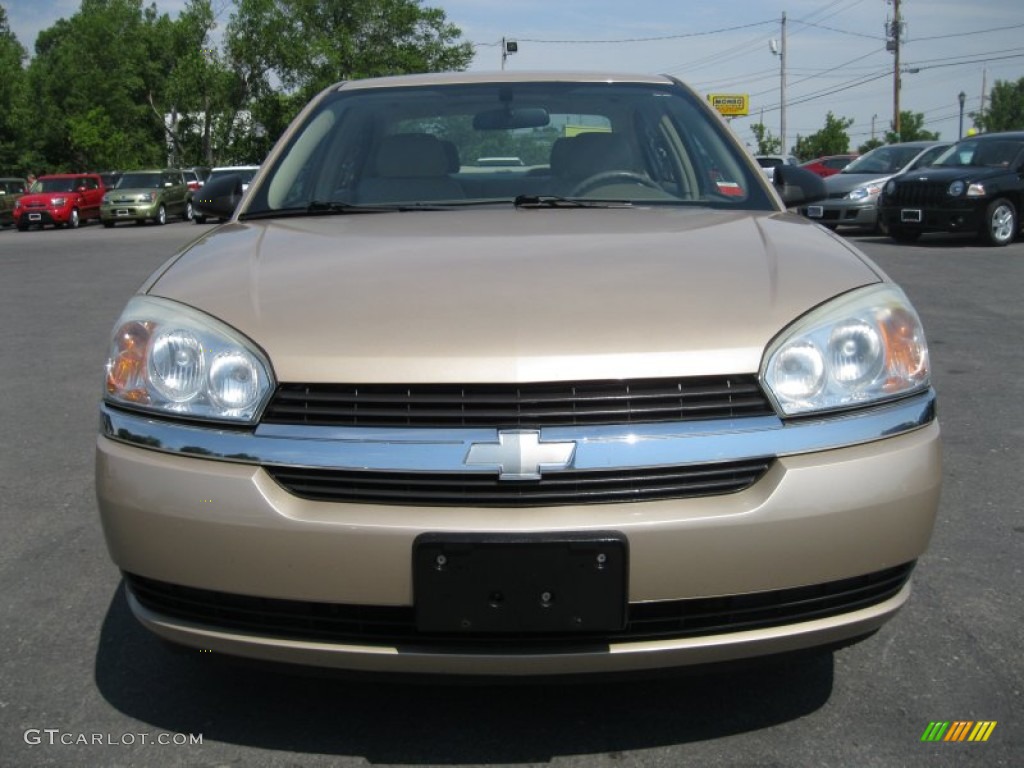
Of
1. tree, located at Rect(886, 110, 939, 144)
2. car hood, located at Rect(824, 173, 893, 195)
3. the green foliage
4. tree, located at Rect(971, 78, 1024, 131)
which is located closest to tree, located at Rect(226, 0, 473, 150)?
the green foliage

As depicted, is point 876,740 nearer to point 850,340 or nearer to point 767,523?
point 767,523

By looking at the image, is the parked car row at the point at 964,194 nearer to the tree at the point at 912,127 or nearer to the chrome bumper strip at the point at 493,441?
the chrome bumper strip at the point at 493,441

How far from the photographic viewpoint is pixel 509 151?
3807 millimetres

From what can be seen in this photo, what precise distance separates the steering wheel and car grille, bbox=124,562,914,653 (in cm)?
164

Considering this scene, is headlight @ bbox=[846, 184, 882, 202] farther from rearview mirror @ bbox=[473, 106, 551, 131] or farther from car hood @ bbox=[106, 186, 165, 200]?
car hood @ bbox=[106, 186, 165, 200]

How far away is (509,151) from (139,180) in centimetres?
3195

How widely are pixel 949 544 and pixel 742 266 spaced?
67.9 inches

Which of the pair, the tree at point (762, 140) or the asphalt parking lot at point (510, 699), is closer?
the asphalt parking lot at point (510, 699)

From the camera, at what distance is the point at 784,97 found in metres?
56.9

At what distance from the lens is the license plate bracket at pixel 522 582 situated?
2.04 meters

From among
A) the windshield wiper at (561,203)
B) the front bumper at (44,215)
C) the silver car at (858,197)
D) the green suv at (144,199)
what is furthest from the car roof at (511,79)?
the front bumper at (44,215)

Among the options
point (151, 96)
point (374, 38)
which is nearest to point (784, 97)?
point (374, 38)

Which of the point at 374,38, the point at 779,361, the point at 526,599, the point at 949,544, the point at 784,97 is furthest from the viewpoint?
the point at 374,38

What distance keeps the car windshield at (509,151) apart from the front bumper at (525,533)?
130 centimetres
